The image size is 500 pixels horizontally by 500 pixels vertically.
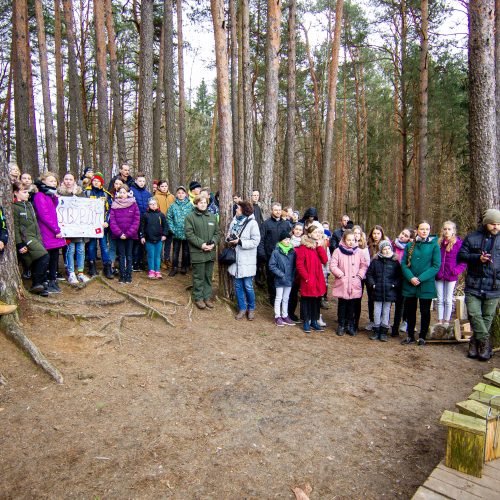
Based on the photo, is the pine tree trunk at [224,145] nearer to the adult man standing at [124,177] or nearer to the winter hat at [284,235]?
the winter hat at [284,235]

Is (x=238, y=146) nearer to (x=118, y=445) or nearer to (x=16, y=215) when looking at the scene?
(x=16, y=215)

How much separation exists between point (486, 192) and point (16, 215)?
7.34m

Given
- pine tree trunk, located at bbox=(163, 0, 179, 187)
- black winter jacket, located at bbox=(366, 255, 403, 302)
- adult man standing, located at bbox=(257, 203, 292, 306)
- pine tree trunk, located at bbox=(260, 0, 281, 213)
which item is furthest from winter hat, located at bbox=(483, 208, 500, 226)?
pine tree trunk, located at bbox=(163, 0, 179, 187)

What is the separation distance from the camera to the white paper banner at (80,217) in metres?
6.77

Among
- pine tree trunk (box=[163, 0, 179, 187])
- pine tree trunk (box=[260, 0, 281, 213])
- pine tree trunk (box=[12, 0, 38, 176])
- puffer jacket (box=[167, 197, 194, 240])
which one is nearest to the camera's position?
puffer jacket (box=[167, 197, 194, 240])

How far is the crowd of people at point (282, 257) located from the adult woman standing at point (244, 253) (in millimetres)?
18

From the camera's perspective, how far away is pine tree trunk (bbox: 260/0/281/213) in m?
8.39

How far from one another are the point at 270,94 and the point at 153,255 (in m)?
4.36

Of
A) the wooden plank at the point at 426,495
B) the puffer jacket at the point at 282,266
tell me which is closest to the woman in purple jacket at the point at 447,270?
the puffer jacket at the point at 282,266

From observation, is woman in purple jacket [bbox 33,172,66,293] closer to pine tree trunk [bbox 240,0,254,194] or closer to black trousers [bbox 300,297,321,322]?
pine tree trunk [bbox 240,0,254,194]

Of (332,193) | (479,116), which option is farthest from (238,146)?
(332,193)

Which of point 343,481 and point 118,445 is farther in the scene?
point 118,445

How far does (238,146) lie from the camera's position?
49.3ft

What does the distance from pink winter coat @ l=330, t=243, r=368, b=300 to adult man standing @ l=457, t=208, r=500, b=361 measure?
1.55m
